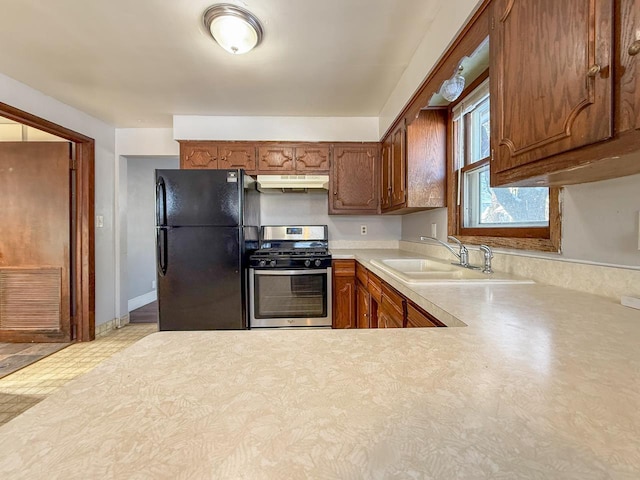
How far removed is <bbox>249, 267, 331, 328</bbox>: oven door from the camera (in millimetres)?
2602

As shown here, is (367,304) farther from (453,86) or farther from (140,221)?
(140,221)

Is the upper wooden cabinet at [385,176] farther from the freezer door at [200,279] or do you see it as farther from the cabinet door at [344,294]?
the freezer door at [200,279]

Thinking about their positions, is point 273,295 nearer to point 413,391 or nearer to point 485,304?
point 485,304

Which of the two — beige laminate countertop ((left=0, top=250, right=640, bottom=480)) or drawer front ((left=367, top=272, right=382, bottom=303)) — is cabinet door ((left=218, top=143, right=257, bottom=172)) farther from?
beige laminate countertop ((left=0, top=250, right=640, bottom=480))

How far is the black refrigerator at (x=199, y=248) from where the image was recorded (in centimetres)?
247

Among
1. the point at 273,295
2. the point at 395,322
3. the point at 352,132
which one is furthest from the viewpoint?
the point at 352,132

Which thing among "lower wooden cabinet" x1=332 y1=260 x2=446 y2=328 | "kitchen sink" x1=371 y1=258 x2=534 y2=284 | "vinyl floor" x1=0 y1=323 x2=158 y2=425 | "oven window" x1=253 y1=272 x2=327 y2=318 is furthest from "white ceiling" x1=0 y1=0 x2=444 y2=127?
"vinyl floor" x1=0 y1=323 x2=158 y2=425

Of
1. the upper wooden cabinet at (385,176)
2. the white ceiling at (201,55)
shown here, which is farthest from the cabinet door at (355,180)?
the white ceiling at (201,55)

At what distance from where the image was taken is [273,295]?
2.61 metres

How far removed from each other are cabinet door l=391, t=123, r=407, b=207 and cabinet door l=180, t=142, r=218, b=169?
1723 millimetres

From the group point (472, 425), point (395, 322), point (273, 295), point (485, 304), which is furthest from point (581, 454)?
point (273, 295)

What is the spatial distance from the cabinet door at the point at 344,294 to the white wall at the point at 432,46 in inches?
53.5

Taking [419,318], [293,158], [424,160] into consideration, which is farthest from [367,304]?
[293,158]

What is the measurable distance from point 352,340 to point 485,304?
0.56 m
